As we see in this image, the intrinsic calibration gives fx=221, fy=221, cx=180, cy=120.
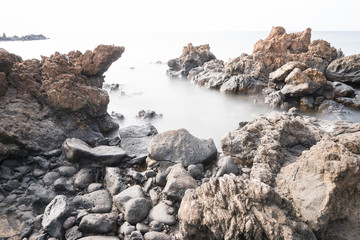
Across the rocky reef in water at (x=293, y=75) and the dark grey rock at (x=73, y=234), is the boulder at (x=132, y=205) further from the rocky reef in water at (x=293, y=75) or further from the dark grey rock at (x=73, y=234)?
the rocky reef in water at (x=293, y=75)

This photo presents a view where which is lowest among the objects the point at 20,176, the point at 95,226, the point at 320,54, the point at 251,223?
the point at 20,176

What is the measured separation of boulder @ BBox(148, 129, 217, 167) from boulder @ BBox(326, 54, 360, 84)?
62.1 ft

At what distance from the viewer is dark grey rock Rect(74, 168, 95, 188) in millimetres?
6453

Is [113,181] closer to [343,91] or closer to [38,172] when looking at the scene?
[38,172]

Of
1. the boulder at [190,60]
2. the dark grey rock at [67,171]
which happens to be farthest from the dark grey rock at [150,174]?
the boulder at [190,60]

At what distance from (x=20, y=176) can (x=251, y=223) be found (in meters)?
6.71

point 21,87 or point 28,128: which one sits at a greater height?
point 21,87

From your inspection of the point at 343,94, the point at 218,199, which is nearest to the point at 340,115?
the point at 343,94

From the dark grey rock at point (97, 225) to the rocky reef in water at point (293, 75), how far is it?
50.1 feet

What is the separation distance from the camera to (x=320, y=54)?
22.9 meters

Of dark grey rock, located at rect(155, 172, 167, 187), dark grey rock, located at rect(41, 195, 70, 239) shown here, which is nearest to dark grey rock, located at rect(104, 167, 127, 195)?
dark grey rock, located at rect(155, 172, 167, 187)

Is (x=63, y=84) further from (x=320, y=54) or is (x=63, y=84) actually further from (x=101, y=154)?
(x=320, y=54)

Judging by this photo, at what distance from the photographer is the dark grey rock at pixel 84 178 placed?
645cm

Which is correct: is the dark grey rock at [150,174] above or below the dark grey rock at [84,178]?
above
